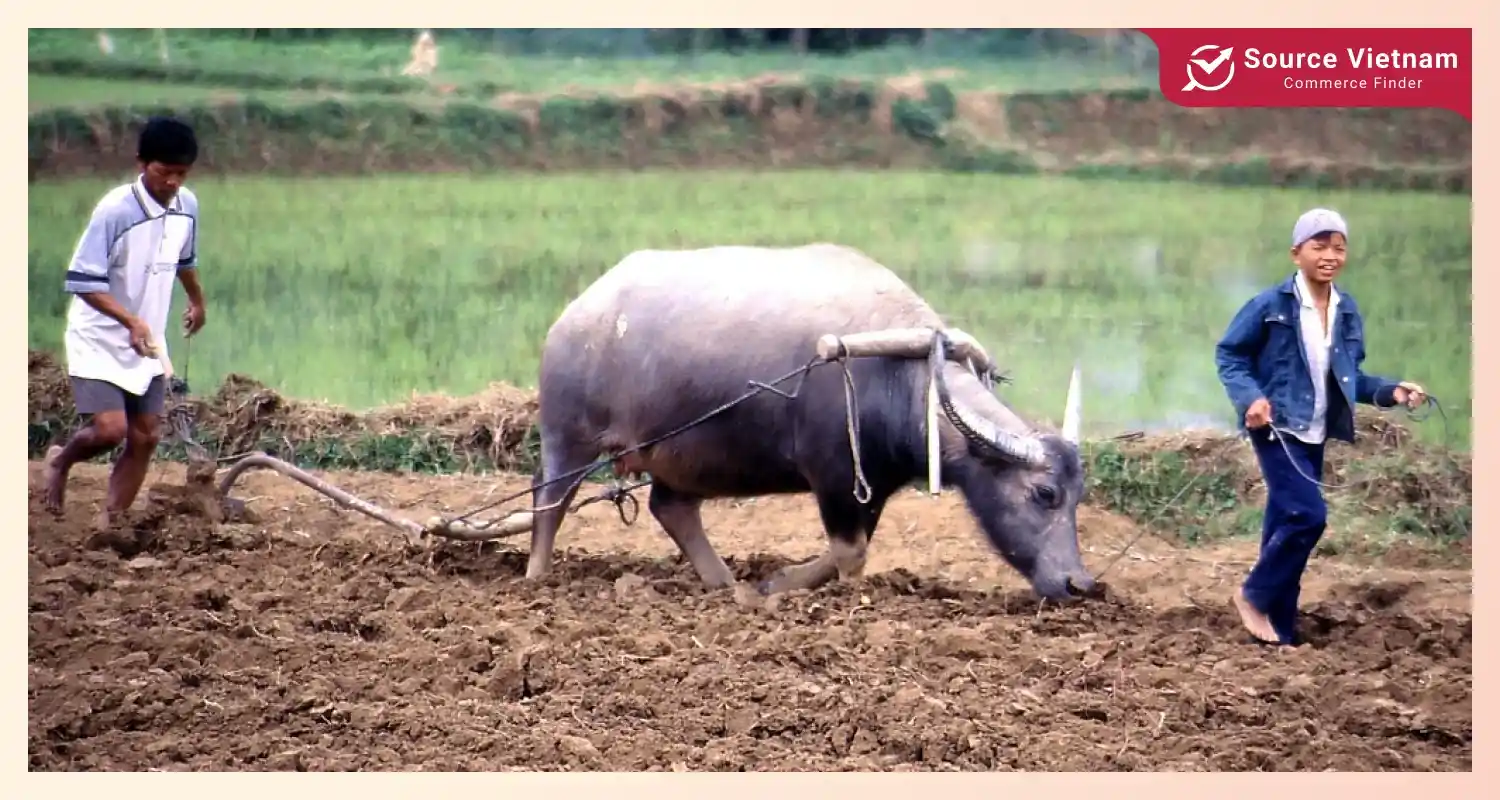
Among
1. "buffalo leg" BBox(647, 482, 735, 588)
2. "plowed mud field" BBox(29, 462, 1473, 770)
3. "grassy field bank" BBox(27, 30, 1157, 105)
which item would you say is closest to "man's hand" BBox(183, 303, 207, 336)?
"plowed mud field" BBox(29, 462, 1473, 770)

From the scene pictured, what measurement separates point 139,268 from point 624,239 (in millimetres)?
1880

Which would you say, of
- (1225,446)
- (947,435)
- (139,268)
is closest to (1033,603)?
(947,435)

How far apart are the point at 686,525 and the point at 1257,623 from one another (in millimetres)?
2107

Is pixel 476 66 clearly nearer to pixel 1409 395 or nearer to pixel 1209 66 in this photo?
pixel 1209 66

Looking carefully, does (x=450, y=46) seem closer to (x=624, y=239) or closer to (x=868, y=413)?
(x=624, y=239)

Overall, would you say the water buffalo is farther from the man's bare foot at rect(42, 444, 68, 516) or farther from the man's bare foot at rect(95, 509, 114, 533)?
the man's bare foot at rect(42, 444, 68, 516)

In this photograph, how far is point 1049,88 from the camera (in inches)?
304

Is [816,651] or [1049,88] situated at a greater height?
[1049,88]

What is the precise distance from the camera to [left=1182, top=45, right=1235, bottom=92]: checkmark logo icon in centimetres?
732

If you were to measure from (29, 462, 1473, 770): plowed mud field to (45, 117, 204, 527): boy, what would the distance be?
280mm

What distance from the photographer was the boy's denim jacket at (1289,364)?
6.77 metres

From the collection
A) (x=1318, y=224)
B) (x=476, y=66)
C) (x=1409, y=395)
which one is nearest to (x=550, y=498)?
(x=476, y=66)

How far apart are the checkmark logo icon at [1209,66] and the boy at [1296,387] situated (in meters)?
0.72

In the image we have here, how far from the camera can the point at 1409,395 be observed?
21.7 feet
